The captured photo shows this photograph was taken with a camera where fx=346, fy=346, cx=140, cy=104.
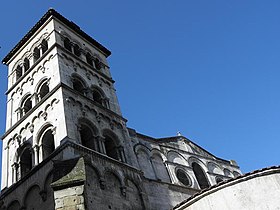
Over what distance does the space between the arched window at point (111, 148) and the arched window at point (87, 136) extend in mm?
1138

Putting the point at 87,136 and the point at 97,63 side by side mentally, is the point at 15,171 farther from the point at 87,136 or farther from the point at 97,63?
the point at 97,63

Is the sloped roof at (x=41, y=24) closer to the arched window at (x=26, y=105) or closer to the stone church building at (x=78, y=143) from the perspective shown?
the stone church building at (x=78, y=143)

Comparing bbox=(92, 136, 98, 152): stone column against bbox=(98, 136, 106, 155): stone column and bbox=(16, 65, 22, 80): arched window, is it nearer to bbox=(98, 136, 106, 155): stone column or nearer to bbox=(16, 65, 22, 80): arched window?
bbox=(98, 136, 106, 155): stone column

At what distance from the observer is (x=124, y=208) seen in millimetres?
13617

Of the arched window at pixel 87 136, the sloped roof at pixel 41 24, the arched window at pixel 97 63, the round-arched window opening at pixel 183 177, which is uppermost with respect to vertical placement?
the sloped roof at pixel 41 24

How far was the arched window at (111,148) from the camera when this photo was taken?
16.5 metres

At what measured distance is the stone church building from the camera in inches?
543

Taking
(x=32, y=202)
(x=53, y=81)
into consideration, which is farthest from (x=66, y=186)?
(x=53, y=81)

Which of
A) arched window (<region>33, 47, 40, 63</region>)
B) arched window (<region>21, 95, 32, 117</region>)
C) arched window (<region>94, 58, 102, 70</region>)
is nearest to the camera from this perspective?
arched window (<region>21, 95, 32, 117</region>)

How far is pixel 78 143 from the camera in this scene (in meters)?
14.5

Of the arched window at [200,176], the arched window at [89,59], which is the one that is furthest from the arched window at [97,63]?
the arched window at [200,176]

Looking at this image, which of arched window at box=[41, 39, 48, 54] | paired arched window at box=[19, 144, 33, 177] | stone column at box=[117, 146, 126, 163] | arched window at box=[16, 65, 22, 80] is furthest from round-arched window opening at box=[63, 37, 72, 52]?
stone column at box=[117, 146, 126, 163]

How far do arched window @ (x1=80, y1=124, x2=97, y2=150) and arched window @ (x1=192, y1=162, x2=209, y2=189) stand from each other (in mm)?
7409

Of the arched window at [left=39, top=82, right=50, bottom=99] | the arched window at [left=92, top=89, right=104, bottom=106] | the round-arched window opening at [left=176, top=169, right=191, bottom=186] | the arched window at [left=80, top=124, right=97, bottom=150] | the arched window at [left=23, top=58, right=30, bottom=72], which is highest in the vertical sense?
the arched window at [left=23, top=58, right=30, bottom=72]
